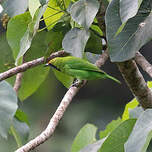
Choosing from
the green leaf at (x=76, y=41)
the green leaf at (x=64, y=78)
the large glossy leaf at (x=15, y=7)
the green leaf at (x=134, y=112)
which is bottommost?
the green leaf at (x=134, y=112)

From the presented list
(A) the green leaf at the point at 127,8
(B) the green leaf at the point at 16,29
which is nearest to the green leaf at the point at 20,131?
(B) the green leaf at the point at 16,29

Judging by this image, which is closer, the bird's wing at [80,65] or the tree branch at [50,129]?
the tree branch at [50,129]

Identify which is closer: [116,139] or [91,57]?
[116,139]

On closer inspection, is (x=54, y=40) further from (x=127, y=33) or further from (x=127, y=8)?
(x=127, y=8)

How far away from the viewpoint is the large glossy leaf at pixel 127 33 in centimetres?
151

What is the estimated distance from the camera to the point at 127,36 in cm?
156

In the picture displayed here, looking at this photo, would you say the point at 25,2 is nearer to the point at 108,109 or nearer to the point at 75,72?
the point at 75,72

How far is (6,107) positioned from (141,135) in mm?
619

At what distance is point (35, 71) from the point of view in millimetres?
2221

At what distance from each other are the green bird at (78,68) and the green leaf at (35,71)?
0.10 meters

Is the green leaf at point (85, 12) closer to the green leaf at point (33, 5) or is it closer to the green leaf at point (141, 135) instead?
the green leaf at point (33, 5)

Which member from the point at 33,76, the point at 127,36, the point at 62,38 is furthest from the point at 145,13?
the point at 33,76

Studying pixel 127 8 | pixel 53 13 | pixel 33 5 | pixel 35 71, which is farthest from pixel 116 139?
pixel 35 71

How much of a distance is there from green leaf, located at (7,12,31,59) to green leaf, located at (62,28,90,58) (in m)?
0.29
